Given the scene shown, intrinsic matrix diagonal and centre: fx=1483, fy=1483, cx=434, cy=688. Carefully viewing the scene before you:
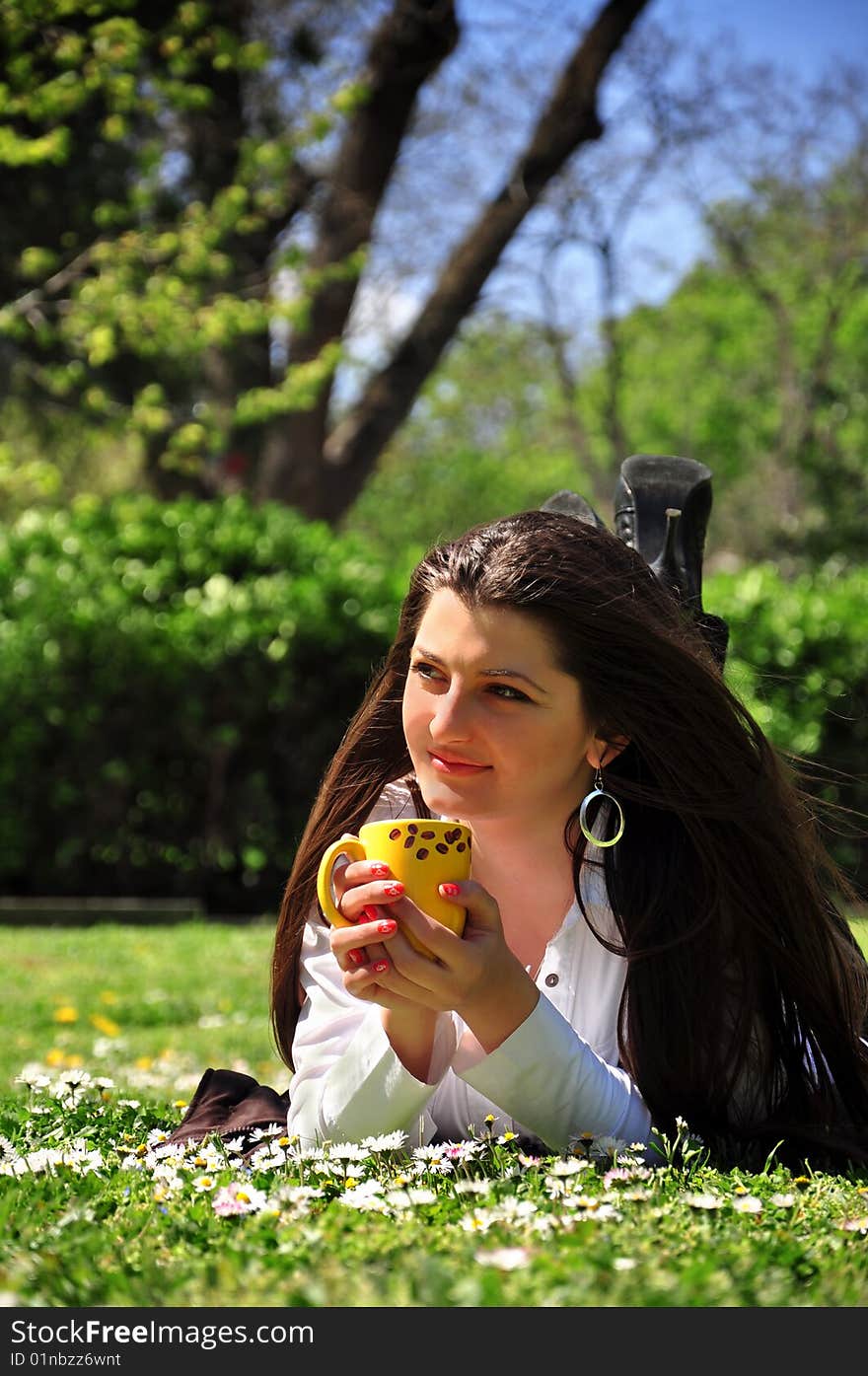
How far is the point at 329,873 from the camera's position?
7.84ft

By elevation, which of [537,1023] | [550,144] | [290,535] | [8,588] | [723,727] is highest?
[550,144]

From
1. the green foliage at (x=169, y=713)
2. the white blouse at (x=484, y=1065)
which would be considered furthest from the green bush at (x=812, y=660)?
the white blouse at (x=484, y=1065)

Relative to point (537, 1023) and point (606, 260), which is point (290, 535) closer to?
point (537, 1023)

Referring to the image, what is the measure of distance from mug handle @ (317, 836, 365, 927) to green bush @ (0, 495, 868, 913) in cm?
674

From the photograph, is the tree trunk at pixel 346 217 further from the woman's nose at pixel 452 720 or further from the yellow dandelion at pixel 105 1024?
the woman's nose at pixel 452 720

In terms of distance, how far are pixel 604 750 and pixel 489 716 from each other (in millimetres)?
→ 297

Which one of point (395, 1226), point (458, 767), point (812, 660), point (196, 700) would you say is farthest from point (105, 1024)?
point (812, 660)

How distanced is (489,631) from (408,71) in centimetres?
1371

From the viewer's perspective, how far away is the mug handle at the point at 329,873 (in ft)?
7.72

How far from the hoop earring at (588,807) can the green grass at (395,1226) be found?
525 millimetres
